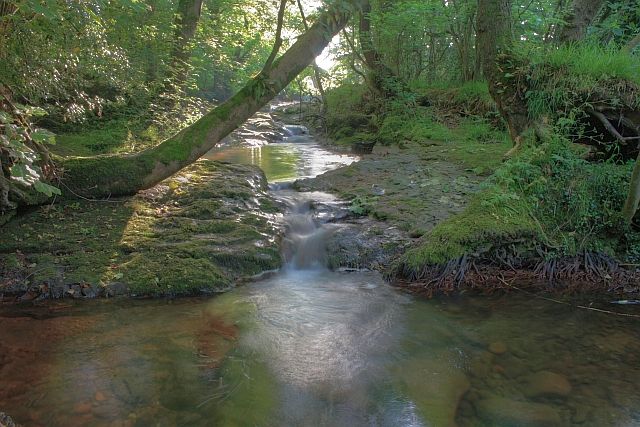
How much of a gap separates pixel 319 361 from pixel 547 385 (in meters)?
1.83

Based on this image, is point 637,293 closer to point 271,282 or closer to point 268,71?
point 271,282

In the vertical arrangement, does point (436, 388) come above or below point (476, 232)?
below

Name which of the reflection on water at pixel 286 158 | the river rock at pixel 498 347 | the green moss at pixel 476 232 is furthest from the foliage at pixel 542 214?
the reflection on water at pixel 286 158

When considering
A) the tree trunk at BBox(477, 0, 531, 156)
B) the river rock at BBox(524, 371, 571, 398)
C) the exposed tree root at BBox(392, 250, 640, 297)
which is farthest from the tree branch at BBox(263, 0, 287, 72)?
the river rock at BBox(524, 371, 571, 398)

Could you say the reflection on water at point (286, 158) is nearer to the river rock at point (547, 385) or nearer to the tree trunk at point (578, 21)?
the tree trunk at point (578, 21)

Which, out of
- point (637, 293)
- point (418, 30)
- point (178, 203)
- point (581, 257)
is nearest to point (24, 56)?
point (178, 203)

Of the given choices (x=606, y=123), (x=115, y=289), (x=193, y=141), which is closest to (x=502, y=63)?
(x=606, y=123)

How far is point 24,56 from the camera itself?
5371 millimetres

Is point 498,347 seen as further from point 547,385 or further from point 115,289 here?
point 115,289

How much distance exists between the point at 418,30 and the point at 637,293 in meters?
13.1

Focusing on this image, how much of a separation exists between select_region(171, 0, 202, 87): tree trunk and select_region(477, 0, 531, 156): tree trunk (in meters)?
7.17

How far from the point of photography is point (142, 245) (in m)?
5.57

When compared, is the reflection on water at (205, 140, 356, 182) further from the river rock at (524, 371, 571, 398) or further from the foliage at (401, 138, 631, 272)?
the river rock at (524, 371, 571, 398)

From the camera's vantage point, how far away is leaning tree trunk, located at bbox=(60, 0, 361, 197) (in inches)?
248
